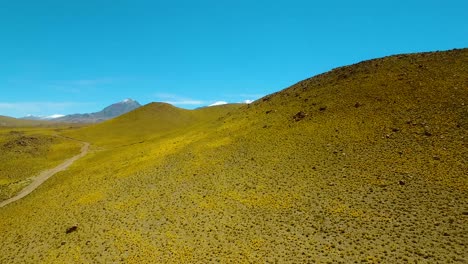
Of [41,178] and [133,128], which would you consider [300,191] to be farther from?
[133,128]

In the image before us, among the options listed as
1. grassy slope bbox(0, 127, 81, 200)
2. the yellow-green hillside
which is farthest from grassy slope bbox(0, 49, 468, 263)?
the yellow-green hillside

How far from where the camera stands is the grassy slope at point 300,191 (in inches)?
1276

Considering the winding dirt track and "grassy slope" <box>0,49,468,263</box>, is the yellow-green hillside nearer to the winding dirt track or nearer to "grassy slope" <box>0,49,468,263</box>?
the winding dirt track

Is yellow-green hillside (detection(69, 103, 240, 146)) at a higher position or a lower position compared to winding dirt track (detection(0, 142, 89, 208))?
higher

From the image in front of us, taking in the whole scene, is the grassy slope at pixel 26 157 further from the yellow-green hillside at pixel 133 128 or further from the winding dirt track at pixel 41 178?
the yellow-green hillside at pixel 133 128

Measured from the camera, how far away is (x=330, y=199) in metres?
40.2

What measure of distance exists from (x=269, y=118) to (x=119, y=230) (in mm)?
50578

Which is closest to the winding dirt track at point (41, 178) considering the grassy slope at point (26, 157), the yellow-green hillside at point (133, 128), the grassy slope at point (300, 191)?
the grassy slope at point (26, 157)

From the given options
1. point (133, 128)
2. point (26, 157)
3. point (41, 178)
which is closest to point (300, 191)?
point (41, 178)

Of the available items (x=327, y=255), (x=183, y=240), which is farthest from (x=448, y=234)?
(x=183, y=240)

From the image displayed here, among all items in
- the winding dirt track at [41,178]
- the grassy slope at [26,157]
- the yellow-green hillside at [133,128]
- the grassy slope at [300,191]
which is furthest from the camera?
the yellow-green hillside at [133,128]

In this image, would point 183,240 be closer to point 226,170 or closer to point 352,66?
point 226,170

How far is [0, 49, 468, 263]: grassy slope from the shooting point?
3241cm

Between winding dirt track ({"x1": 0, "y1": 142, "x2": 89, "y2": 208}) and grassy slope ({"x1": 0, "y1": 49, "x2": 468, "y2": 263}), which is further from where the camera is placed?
winding dirt track ({"x1": 0, "y1": 142, "x2": 89, "y2": 208})
